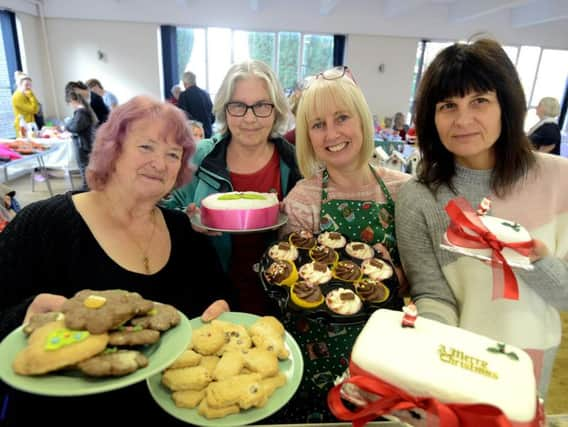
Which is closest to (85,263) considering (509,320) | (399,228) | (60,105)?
(399,228)

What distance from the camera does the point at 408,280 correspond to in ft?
4.82

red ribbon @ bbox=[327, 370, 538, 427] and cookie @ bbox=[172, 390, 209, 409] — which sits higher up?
red ribbon @ bbox=[327, 370, 538, 427]

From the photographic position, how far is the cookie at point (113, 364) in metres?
0.76

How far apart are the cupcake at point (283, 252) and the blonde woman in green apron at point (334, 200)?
229 mm

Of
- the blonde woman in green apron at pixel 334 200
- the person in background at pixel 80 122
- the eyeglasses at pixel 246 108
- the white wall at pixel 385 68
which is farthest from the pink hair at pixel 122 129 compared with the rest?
the white wall at pixel 385 68

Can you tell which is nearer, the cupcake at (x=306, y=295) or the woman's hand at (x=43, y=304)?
the woman's hand at (x=43, y=304)

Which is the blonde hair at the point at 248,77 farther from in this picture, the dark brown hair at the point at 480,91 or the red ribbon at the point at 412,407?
the red ribbon at the point at 412,407

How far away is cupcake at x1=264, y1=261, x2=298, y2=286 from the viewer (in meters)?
1.36

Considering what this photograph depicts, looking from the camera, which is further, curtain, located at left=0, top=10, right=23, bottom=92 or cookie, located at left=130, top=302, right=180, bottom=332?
curtain, located at left=0, top=10, right=23, bottom=92

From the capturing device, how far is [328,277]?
1.38m

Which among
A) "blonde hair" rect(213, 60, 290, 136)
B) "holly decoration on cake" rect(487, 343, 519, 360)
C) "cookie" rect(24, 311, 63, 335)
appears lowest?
"cookie" rect(24, 311, 63, 335)

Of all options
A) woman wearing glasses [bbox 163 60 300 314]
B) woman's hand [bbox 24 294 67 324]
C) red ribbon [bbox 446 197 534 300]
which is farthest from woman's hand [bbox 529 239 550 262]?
woman's hand [bbox 24 294 67 324]

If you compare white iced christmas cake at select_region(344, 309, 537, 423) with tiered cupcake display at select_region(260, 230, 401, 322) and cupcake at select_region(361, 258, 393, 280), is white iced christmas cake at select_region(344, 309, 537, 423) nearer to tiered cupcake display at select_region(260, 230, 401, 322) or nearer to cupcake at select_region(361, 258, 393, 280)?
tiered cupcake display at select_region(260, 230, 401, 322)

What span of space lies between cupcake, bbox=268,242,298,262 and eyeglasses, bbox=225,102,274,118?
0.75m
